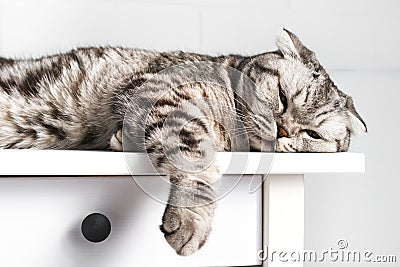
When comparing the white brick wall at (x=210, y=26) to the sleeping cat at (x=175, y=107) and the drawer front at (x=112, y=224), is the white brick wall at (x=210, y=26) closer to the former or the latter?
the sleeping cat at (x=175, y=107)

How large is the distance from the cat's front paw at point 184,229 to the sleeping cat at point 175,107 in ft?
0.08

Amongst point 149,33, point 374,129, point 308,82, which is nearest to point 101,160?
point 308,82

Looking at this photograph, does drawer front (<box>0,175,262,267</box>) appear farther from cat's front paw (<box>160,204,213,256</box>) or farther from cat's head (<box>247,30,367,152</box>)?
cat's head (<box>247,30,367,152</box>)

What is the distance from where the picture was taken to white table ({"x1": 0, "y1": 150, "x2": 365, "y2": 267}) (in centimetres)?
74

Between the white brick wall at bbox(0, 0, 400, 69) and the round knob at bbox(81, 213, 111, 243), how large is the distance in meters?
0.66

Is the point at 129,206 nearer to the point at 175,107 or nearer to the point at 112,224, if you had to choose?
the point at 112,224

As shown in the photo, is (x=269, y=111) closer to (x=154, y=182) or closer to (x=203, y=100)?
(x=203, y=100)

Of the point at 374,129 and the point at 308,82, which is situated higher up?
the point at 308,82

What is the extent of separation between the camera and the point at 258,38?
1407 mm

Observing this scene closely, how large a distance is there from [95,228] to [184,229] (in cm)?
12

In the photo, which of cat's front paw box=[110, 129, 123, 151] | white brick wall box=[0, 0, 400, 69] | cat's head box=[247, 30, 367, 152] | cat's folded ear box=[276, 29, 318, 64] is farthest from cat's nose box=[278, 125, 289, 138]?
white brick wall box=[0, 0, 400, 69]

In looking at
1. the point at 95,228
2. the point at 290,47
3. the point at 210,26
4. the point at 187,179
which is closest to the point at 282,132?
the point at 290,47

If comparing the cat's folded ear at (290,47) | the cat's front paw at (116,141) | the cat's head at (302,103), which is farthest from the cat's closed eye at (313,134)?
the cat's front paw at (116,141)

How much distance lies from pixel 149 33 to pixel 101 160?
2.22 ft
